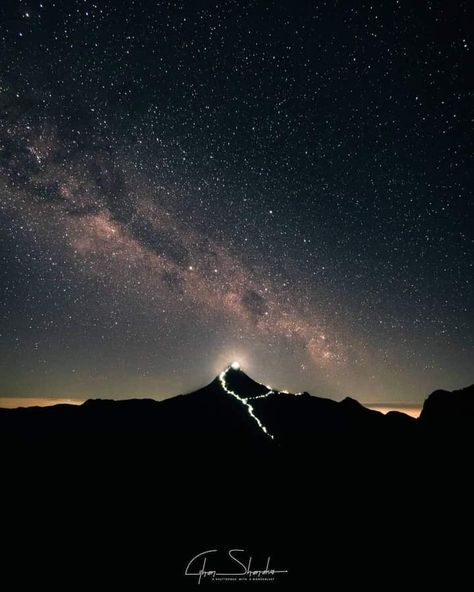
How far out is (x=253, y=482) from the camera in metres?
37.8

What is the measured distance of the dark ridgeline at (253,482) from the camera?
27.2 metres

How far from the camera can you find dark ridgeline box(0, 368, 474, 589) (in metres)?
27.2

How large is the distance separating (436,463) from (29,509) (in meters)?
38.6

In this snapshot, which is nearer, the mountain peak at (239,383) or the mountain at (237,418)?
the mountain at (237,418)

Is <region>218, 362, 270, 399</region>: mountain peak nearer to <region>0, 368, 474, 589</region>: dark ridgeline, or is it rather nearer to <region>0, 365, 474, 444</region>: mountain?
<region>0, 365, 474, 444</region>: mountain
